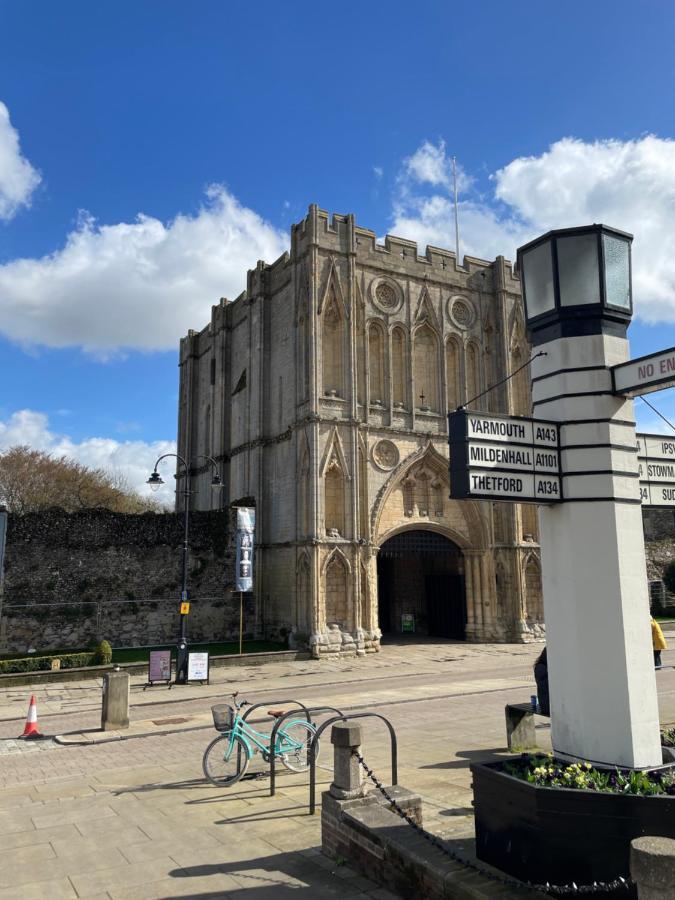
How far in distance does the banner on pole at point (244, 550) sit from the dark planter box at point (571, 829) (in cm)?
2170

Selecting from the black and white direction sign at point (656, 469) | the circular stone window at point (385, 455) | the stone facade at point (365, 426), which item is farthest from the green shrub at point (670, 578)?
the black and white direction sign at point (656, 469)

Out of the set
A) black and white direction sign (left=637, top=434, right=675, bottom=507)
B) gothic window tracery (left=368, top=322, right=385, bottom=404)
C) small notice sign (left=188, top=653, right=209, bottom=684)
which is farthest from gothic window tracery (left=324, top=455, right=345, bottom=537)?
black and white direction sign (left=637, top=434, right=675, bottom=507)

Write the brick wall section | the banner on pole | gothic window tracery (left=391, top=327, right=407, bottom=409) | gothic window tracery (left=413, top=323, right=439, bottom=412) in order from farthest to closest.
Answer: gothic window tracery (left=413, top=323, right=439, bottom=412) < gothic window tracery (left=391, top=327, right=407, bottom=409) < the banner on pole < the brick wall section

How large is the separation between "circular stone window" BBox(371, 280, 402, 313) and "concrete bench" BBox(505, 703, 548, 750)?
2326cm

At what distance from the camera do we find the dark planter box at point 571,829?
15.1ft

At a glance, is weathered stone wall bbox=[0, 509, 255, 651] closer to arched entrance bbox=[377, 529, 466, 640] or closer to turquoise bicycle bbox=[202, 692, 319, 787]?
arched entrance bbox=[377, 529, 466, 640]

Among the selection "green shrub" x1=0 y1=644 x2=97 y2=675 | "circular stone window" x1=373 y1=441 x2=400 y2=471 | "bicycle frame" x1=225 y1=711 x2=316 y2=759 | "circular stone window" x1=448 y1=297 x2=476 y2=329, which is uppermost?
"circular stone window" x1=448 y1=297 x2=476 y2=329

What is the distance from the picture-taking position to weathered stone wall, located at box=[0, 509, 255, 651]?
26469mm

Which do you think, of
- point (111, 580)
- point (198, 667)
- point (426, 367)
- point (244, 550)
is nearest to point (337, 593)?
point (244, 550)

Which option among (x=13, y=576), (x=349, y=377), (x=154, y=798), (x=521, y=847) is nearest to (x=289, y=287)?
(x=349, y=377)

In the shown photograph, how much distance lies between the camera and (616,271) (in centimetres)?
632

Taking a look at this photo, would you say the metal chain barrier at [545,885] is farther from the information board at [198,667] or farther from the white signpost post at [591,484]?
the information board at [198,667]

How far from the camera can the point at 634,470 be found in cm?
606

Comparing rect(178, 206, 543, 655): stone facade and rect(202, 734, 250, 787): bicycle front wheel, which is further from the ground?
rect(178, 206, 543, 655): stone facade
